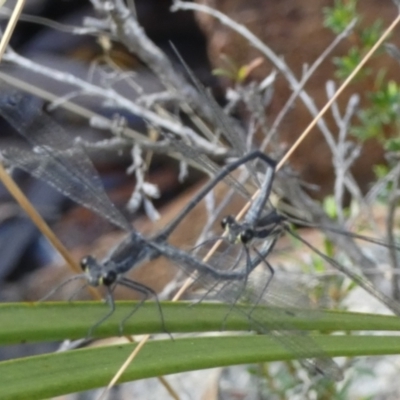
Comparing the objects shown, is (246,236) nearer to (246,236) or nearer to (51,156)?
(246,236)

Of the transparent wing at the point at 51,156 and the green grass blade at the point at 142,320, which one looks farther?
the transparent wing at the point at 51,156

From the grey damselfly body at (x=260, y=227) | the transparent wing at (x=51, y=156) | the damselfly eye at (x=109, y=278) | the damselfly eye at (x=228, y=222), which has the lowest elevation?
the grey damselfly body at (x=260, y=227)

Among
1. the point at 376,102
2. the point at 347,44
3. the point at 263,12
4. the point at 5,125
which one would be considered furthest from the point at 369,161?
the point at 5,125

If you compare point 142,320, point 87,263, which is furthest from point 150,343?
point 87,263

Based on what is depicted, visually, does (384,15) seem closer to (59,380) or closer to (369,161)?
(369,161)

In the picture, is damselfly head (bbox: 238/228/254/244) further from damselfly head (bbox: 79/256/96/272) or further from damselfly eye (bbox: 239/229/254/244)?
damselfly head (bbox: 79/256/96/272)

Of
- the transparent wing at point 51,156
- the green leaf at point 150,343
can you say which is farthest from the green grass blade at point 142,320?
the transparent wing at point 51,156

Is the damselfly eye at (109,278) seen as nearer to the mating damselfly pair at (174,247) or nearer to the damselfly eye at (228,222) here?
the mating damselfly pair at (174,247)

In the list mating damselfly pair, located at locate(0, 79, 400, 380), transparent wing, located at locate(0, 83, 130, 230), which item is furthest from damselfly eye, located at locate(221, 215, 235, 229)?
transparent wing, located at locate(0, 83, 130, 230)
